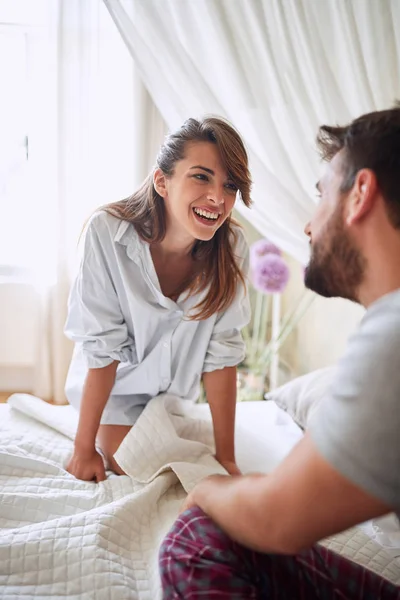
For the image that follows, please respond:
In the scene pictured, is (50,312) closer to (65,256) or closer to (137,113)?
(65,256)

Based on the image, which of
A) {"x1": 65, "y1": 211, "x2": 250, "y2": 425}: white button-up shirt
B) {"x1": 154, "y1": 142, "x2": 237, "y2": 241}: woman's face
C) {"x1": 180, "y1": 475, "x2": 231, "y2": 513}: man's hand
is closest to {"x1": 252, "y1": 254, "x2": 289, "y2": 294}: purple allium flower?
{"x1": 65, "y1": 211, "x2": 250, "y2": 425}: white button-up shirt

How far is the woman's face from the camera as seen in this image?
4.69ft

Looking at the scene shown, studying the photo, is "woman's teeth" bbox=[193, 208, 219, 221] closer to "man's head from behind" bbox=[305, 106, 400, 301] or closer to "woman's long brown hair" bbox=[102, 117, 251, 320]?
"woman's long brown hair" bbox=[102, 117, 251, 320]

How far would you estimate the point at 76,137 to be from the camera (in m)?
2.26

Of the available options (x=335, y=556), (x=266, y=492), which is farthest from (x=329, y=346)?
(x=266, y=492)

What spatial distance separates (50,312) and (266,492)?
1.86 meters

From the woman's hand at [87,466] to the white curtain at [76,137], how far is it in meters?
1.05

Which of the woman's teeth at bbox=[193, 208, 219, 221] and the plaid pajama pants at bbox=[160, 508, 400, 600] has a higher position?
the woman's teeth at bbox=[193, 208, 219, 221]

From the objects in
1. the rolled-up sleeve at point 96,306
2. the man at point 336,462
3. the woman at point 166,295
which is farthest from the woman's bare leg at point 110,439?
the man at point 336,462

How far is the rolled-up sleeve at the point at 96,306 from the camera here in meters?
1.53

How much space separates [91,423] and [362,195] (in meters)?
0.97

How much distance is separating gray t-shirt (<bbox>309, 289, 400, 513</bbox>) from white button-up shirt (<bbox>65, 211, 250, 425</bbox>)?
2.93ft

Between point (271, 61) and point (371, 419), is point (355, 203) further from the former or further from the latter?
point (271, 61)

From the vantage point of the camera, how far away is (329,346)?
7.83 ft
